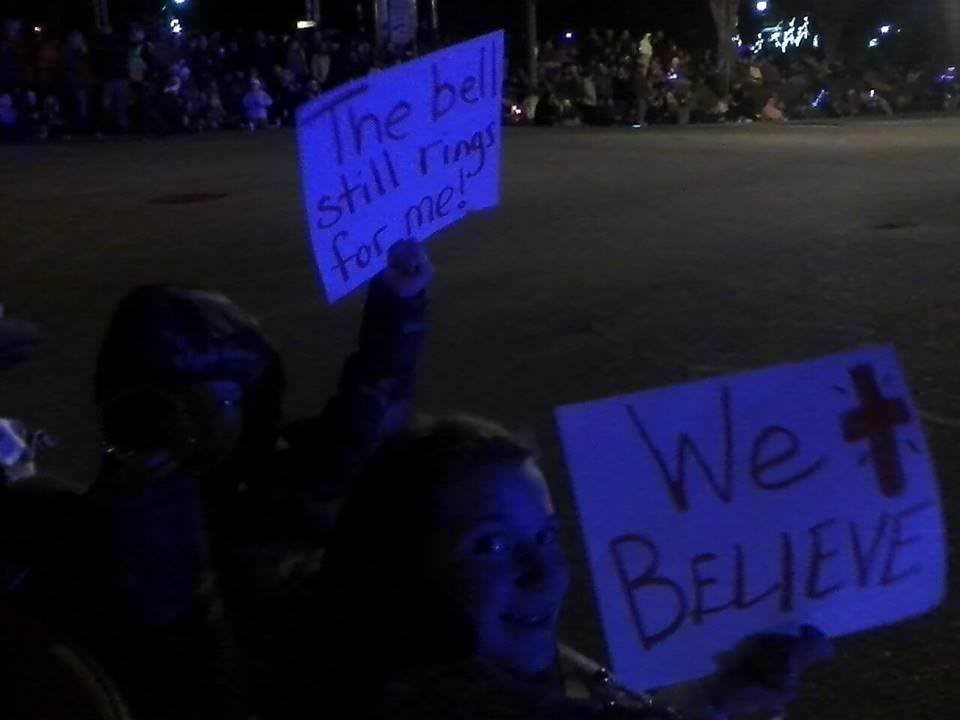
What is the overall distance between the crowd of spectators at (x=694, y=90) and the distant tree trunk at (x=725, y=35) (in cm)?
18

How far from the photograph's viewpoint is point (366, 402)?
277cm

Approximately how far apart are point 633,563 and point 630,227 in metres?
10.7

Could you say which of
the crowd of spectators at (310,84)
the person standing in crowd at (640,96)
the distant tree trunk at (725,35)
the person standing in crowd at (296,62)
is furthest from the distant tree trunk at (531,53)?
the person standing in crowd at (296,62)

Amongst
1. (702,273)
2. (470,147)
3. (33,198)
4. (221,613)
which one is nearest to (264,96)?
(33,198)

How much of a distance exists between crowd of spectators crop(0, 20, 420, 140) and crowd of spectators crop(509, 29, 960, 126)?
346 centimetres

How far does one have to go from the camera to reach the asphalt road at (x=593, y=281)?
6641 millimetres

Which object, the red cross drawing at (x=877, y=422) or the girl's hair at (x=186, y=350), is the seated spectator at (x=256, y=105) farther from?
the red cross drawing at (x=877, y=422)

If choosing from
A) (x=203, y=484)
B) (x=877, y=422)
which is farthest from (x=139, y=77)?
(x=877, y=422)

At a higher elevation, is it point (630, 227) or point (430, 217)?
point (430, 217)

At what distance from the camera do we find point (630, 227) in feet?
41.7

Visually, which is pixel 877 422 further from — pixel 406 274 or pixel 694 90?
pixel 694 90

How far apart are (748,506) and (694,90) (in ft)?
92.5

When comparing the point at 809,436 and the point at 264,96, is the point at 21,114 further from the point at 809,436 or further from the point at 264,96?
the point at 809,436

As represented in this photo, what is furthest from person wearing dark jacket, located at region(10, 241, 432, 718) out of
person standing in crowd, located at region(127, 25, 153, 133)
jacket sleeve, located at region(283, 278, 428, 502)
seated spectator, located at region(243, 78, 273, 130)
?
seated spectator, located at region(243, 78, 273, 130)
